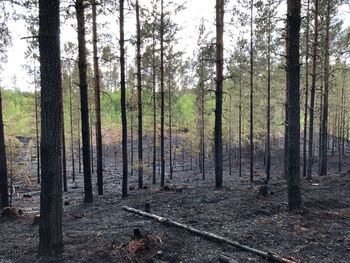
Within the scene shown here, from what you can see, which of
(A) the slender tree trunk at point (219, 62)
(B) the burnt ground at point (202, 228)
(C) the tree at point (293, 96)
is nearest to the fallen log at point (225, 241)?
(B) the burnt ground at point (202, 228)

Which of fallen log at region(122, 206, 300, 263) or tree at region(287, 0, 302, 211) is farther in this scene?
tree at region(287, 0, 302, 211)

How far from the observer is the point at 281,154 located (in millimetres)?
46594

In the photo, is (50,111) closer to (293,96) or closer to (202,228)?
(202,228)

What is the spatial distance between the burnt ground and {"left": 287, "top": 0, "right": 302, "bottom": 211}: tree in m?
0.77

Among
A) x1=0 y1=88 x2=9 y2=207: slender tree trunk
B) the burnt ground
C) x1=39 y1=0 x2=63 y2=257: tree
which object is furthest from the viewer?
x1=0 y1=88 x2=9 y2=207: slender tree trunk

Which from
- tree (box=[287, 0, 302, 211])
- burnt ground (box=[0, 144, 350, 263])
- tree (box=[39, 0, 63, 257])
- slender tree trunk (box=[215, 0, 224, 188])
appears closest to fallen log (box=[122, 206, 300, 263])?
burnt ground (box=[0, 144, 350, 263])

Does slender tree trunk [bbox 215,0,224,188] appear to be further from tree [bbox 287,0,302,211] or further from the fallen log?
the fallen log

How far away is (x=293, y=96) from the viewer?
31.4 ft

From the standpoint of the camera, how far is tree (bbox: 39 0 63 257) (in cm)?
611

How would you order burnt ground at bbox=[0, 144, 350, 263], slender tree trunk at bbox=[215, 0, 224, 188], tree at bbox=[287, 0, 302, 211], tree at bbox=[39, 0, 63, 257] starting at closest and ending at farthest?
tree at bbox=[39, 0, 63, 257] < burnt ground at bbox=[0, 144, 350, 263] < tree at bbox=[287, 0, 302, 211] < slender tree trunk at bbox=[215, 0, 224, 188]

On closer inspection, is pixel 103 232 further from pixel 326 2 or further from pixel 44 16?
pixel 326 2

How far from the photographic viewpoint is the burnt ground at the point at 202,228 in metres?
6.71

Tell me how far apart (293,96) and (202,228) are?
4461mm

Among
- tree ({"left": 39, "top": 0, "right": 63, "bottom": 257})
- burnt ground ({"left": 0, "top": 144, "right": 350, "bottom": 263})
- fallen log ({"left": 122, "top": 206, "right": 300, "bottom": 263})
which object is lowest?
burnt ground ({"left": 0, "top": 144, "right": 350, "bottom": 263})
